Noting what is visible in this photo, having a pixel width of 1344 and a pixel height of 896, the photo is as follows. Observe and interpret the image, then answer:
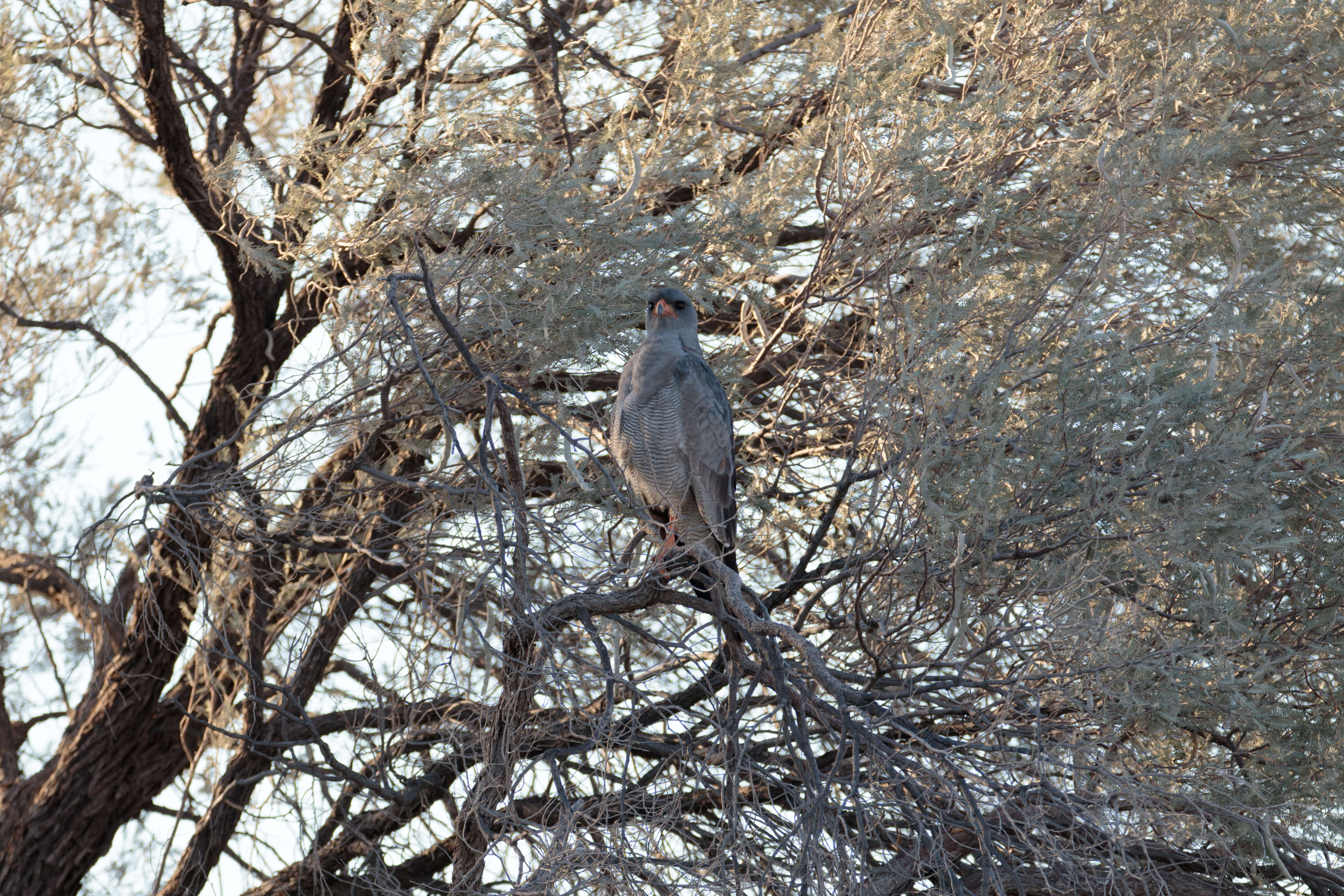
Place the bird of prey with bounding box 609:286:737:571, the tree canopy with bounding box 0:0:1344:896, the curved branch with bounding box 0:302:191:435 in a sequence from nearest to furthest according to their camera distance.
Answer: the tree canopy with bounding box 0:0:1344:896 < the bird of prey with bounding box 609:286:737:571 < the curved branch with bounding box 0:302:191:435

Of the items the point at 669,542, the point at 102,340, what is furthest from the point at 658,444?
the point at 102,340

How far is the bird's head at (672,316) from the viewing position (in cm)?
444

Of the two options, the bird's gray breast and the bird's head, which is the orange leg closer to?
the bird's gray breast

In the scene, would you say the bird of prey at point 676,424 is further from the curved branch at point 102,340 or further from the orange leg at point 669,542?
the curved branch at point 102,340

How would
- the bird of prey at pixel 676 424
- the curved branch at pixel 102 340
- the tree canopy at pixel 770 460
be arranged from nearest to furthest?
the tree canopy at pixel 770 460 → the bird of prey at pixel 676 424 → the curved branch at pixel 102 340

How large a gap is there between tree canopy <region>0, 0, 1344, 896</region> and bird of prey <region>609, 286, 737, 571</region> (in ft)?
0.50

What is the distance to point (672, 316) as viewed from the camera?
4480 millimetres

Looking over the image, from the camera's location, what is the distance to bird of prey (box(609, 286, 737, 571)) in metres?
4.42

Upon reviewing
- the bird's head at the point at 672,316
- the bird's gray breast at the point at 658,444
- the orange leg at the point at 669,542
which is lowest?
the orange leg at the point at 669,542

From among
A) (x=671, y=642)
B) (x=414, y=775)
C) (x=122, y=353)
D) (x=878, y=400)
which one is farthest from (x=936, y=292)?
(x=122, y=353)

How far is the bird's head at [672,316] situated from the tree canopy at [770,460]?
137 millimetres

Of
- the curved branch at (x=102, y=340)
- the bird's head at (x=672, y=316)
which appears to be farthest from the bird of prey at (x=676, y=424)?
the curved branch at (x=102, y=340)

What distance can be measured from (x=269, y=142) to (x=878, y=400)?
3.72 m

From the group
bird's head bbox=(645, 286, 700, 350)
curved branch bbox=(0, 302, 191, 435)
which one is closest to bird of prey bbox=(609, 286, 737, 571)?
bird's head bbox=(645, 286, 700, 350)
